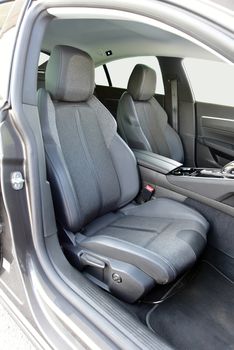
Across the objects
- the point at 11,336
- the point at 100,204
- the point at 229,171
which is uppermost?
the point at 229,171

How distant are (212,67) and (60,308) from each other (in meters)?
2.09

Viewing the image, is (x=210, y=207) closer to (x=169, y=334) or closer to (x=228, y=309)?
(x=228, y=309)

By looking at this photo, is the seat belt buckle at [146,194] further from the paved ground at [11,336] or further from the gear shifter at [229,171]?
the paved ground at [11,336]

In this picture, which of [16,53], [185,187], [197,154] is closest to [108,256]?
[185,187]

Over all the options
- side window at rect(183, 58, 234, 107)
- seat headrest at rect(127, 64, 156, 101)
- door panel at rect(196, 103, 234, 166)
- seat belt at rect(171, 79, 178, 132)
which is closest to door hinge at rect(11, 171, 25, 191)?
seat headrest at rect(127, 64, 156, 101)

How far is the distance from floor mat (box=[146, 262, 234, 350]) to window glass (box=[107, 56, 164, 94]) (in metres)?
1.66

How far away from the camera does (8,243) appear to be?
4.11 ft

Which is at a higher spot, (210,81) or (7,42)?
(7,42)

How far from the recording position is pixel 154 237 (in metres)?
1.40

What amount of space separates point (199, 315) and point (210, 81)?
1.91m

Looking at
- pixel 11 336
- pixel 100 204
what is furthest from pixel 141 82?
pixel 11 336

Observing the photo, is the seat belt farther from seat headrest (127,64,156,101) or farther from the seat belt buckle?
the seat belt buckle

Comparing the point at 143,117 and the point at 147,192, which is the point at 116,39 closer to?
the point at 143,117

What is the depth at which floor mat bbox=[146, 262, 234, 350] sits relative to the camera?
1.22 metres
